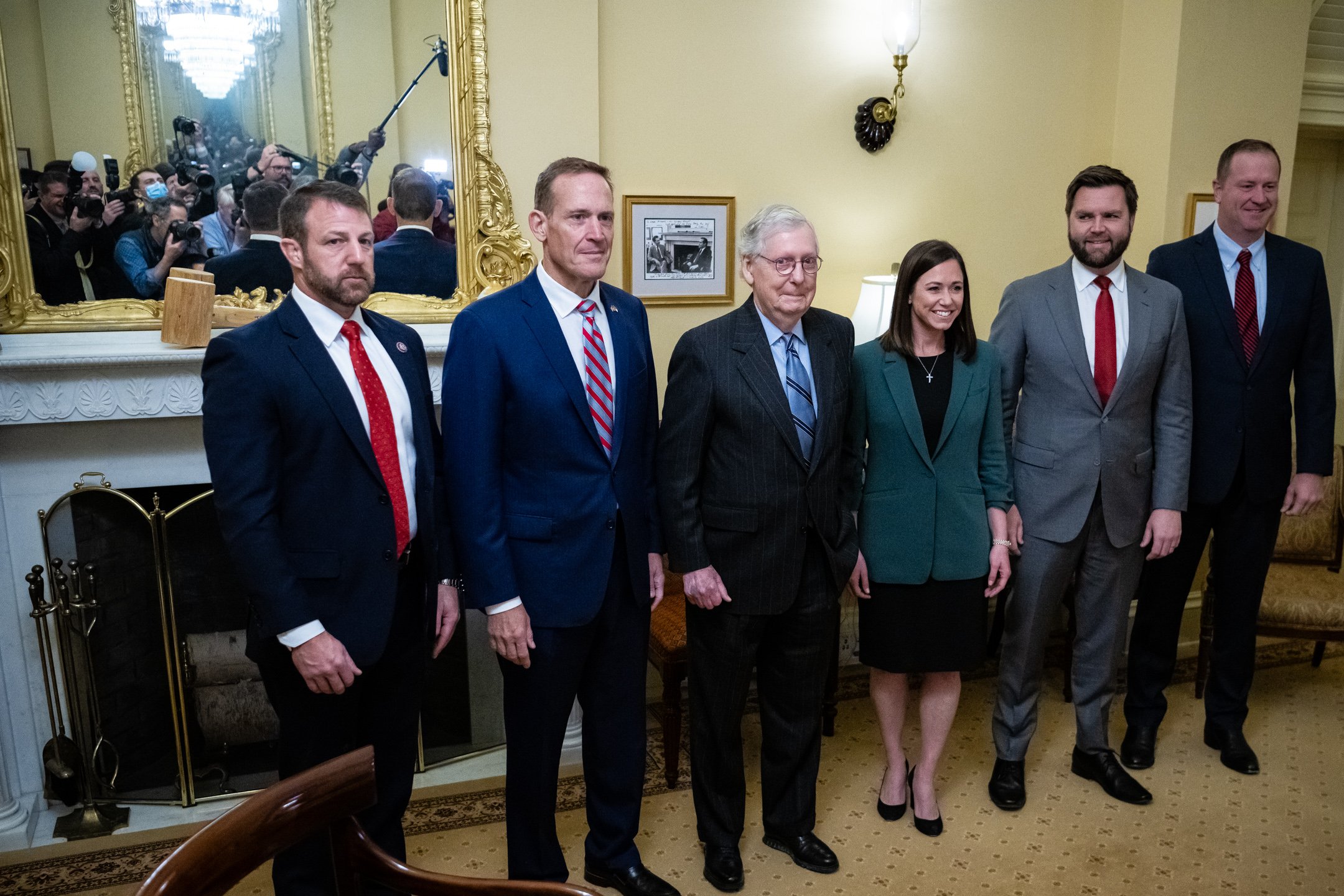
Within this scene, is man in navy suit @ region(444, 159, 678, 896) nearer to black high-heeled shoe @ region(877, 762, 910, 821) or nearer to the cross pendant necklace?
the cross pendant necklace

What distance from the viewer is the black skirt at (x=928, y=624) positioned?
2.50 meters

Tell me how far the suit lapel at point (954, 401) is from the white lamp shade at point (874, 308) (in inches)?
35.9

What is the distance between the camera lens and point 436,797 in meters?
2.91

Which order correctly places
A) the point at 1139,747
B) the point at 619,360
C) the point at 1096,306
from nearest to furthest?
the point at 619,360 < the point at 1096,306 < the point at 1139,747

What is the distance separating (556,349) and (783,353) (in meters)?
0.56

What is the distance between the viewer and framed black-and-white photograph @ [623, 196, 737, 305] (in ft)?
10.6

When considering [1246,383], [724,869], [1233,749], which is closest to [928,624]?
[724,869]

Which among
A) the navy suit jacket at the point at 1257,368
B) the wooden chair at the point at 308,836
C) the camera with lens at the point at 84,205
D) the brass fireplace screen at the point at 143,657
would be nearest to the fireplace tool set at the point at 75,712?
the brass fireplace screen at the point at 143,657

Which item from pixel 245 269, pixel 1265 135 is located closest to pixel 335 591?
pixel 245 269

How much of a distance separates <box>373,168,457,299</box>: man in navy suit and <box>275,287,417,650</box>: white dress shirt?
88cm

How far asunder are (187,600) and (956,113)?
3.15 m

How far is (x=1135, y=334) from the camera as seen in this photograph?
2.57 metres

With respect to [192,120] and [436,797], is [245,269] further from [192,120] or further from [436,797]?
[436,797]

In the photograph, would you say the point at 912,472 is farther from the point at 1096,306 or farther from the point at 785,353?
the point at 1096,306
